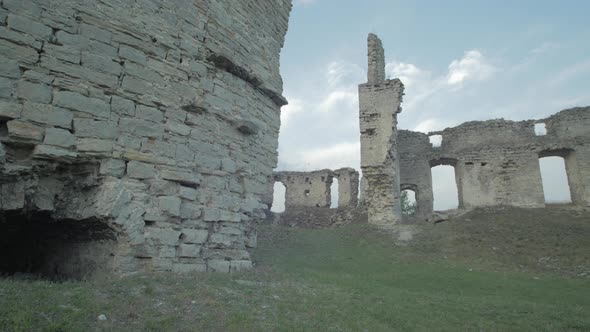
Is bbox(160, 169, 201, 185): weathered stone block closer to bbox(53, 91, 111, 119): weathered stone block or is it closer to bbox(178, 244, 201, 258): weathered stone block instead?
bbox(178, 244, 201, 258): weathered stone block

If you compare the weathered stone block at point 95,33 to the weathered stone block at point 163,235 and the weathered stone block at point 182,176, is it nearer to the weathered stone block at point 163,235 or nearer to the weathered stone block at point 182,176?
the weathered stone block at point 182,176

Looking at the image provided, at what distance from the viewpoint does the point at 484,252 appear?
43.7ft

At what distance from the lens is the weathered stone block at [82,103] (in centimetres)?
469

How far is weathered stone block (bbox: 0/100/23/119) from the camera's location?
424cm

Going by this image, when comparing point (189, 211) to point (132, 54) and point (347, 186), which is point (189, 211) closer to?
point (132, 54)

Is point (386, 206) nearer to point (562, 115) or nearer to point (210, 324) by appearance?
point (562, 115)

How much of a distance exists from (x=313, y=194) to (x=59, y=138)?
2493 centimetres

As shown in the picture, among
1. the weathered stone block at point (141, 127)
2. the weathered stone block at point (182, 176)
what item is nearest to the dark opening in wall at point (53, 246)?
the weathered stone block at point (182, 176)

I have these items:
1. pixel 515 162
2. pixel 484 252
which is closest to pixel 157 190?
pixel 484 252

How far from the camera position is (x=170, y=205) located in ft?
18.4

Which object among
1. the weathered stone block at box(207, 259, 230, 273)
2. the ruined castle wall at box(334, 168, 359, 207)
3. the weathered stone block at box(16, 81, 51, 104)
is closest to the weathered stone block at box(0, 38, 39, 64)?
the weathered stone block at box(16, 81, 51, 104)

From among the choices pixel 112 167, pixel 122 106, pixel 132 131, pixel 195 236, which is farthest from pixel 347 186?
pixel 112 167

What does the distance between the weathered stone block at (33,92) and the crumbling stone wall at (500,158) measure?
2119 cm

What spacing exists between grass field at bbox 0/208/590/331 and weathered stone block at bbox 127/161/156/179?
1406 mm
